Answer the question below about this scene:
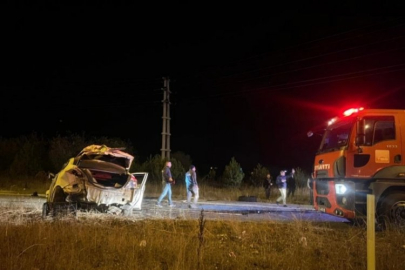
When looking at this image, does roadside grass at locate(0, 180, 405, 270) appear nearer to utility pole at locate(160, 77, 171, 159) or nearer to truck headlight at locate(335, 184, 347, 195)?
truck headlight at locate(335, 184, 347, 195)

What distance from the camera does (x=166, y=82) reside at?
2814cm

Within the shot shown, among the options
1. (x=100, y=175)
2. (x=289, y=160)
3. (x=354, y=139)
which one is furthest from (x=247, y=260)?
(x=289, y=160)

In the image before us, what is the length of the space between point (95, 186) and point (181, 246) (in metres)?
4.14

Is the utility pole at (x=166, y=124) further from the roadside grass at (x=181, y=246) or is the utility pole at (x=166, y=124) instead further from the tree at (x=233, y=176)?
the roadside grass at (x=181, y=246)

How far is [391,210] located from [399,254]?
2757mm

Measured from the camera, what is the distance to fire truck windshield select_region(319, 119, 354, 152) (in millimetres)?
10036

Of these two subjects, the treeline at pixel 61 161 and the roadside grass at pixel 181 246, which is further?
the treeline at pixel 61 161

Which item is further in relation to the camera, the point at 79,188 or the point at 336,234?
the point at 79,188

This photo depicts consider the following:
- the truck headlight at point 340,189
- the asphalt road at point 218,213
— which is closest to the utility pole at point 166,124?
the asphalt road at point 218,213

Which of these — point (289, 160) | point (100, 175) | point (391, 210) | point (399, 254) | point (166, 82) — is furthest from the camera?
point (289, 160)

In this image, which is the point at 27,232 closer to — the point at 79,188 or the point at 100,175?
→ the point at 79,188

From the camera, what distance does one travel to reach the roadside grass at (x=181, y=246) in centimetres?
602

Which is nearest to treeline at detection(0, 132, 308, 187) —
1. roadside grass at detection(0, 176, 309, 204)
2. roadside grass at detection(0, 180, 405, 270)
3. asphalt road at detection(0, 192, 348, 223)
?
roadside grass at detection(0, 176, 309, 204)

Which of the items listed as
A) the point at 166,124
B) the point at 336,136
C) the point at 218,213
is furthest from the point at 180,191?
the point at 336,136
